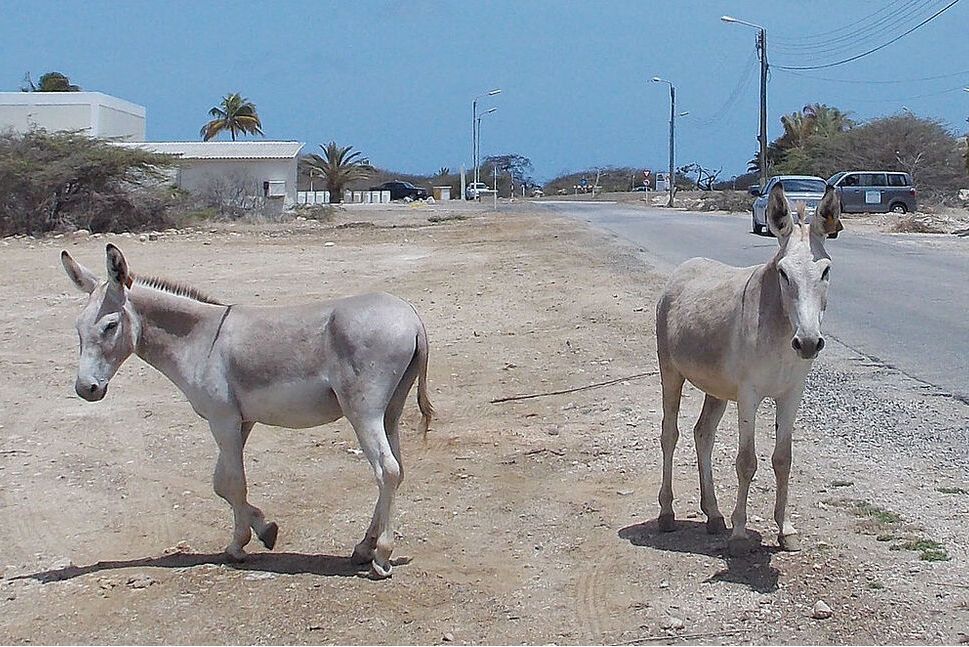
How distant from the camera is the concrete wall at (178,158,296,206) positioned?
2020 inches

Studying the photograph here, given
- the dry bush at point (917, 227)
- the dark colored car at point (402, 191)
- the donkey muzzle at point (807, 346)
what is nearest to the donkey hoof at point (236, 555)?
the donkey muzzle at point (807, 346)

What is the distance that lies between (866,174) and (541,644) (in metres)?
44.9

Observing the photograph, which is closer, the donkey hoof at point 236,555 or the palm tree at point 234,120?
the donkey hoof at point 236,555

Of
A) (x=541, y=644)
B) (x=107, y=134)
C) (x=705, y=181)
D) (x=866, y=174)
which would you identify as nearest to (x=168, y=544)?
(x=541, y=644)

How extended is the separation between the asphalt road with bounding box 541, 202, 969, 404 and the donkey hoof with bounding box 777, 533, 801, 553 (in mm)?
4312

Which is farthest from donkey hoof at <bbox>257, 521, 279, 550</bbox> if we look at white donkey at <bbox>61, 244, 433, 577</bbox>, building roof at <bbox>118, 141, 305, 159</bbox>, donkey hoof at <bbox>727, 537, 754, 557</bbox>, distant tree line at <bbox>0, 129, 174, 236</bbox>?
building roof at <bbox>118, 141, 305, 159</bbox>

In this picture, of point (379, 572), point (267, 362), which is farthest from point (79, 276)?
point (379, 572)

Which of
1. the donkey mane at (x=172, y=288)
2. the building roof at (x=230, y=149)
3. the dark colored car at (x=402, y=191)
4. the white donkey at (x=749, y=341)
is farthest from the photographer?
the dark colored car at (x=402, y=191)

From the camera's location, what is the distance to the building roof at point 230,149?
54.7 m

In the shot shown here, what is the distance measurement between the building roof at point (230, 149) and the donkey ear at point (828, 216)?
49.4 m

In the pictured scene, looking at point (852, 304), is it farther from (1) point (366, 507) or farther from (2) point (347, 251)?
(2) point (347, 251)

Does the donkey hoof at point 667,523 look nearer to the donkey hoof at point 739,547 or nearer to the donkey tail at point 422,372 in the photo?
the donkey hoof at point 739,547

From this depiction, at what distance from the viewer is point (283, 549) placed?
259 inches

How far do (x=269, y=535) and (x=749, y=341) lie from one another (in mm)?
2700
